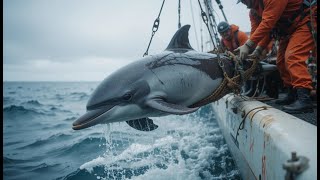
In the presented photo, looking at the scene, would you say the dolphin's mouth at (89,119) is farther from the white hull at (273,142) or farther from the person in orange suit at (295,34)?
the person in orange suit at (295,34)

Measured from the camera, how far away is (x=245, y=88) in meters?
6.28

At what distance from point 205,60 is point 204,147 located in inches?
141

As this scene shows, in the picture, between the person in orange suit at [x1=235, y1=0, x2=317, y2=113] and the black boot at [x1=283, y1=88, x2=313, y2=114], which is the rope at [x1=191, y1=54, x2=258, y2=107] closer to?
the person in orange suit at [x1=235, y1=0, x2=317, y2=113]

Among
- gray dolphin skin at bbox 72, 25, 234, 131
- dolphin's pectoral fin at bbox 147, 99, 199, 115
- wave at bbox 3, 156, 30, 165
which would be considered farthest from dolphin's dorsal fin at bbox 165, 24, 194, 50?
wave at bbox 3, 156, 30, 165

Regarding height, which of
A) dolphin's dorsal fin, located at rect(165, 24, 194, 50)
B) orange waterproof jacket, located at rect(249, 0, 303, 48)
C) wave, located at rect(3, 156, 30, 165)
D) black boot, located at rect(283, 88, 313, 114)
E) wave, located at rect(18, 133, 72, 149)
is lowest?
wave, located at rect(18, 133, 72, 149)

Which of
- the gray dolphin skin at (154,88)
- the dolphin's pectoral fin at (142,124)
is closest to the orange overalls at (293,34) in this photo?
the gray dolphin skin at (154,88)

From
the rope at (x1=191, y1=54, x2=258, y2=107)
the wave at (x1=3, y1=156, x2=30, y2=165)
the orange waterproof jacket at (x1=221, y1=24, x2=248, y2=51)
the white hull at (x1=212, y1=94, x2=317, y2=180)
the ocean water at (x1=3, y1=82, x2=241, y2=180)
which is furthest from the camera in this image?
the orange waterproof jacket at (x1=221, y1=24, x2=248, y2=51)

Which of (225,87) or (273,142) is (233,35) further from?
(273,142)

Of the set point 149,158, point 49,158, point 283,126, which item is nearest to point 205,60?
point 283,126

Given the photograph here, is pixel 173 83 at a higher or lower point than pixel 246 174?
higher

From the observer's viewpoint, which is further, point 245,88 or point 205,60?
point 245,88

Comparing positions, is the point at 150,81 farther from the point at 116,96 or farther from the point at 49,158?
the point at 49,158

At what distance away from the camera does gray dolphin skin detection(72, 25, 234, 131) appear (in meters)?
3.47

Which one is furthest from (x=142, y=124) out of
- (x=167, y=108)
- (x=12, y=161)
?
(x=12, y=161)
